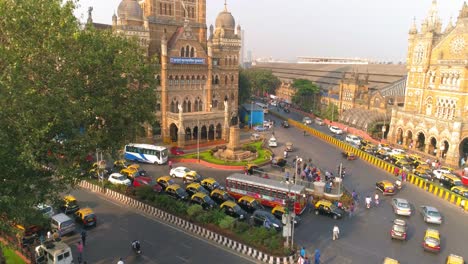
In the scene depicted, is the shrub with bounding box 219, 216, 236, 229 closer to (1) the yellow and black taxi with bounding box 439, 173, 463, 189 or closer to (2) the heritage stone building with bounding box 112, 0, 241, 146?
(2) the heritage stone building with bounding box 112, 0, 241, 146

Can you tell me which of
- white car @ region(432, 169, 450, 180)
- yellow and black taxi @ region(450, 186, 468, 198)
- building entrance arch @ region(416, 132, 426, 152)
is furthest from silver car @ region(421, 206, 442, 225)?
building entrance arch @ region(416, 132, 426, 152)

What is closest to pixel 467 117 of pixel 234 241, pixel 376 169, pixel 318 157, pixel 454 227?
pixel 376 169

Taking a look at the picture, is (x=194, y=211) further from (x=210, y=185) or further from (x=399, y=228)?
(x=399, y=228)

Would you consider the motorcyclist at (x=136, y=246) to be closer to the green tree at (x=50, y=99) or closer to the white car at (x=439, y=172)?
the green tree at (x=50, y=99)

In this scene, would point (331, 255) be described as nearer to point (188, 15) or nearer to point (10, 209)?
point (10, 209)

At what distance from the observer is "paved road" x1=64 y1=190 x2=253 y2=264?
86.4 feet

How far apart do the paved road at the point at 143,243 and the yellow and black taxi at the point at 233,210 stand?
4.63 metres

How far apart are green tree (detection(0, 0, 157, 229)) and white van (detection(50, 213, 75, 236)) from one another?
7.28 metres

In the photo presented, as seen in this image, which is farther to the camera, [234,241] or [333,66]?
[333,66]

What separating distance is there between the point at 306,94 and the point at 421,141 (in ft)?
138

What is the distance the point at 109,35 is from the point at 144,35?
A: 112 ft

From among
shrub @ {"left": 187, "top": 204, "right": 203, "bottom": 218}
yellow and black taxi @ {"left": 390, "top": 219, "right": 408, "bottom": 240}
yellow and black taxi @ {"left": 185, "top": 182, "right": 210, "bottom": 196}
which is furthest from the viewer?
yellow and black taxi @ {"left": 185, "top": 182, "right": 210, "bottom": 196}

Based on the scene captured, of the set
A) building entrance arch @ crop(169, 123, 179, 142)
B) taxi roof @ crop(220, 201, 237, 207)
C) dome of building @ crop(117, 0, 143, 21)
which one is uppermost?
dome of building @ crop(117, 0, 143, 21)

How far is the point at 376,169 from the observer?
50969 millimetres
